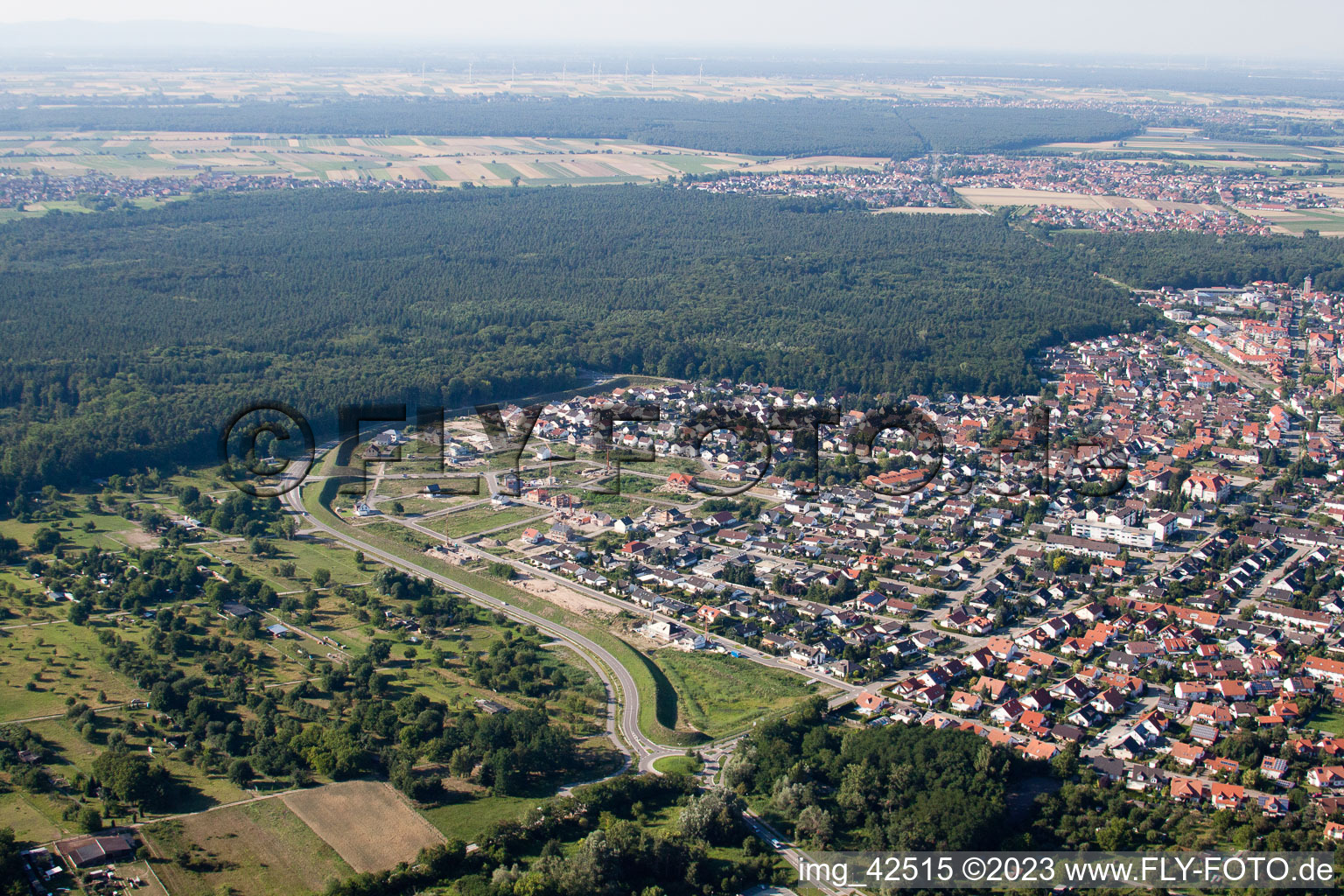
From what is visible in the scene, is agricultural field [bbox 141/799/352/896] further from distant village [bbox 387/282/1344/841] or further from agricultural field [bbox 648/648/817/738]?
distant village [bbox 387/282/1344/841]

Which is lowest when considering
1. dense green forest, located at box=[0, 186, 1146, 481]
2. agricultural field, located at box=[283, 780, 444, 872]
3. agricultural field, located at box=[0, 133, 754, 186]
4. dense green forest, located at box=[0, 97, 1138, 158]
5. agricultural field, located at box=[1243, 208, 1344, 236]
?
agricultural field, located at box=[283, 780, 444, 872]

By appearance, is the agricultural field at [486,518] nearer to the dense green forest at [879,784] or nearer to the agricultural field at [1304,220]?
the dense green forest at [879,784]

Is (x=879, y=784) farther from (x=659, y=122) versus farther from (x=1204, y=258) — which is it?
(x=659, y=122)

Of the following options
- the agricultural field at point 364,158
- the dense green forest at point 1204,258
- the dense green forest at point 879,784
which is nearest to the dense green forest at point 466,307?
the dense green forest at point 1204,258

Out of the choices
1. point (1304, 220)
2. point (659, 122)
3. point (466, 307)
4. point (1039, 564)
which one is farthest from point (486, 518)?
point (659, 122)

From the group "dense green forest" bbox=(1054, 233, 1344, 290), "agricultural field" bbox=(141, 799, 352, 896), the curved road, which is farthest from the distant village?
"dense green forest" bbox=(1054, 233, 1344, 290)

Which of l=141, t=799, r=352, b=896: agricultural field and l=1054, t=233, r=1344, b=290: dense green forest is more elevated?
l=1054, t=233, r=1344, b=290: dense green forest

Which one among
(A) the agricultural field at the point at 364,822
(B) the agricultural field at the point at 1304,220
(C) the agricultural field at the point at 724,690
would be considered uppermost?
(B) the agricultural field at the point at 1304,220
